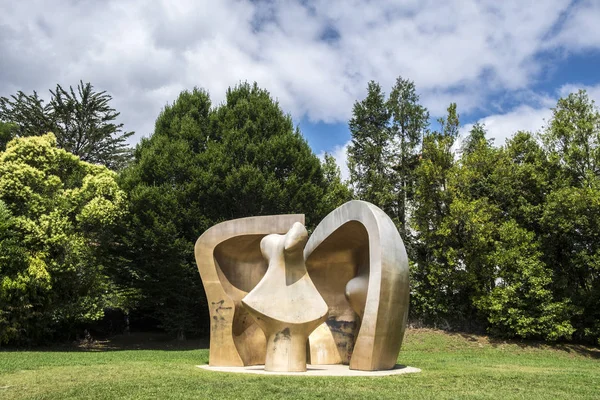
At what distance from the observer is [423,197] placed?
28375 mm

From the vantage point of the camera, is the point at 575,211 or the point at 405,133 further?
the point at 405,133

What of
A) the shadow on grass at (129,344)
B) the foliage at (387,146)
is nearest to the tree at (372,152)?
the foliage at (387,146)

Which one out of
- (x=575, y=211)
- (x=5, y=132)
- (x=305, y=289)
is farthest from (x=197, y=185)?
(x=575, y=211)

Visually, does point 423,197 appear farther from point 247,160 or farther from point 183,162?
point 183,162

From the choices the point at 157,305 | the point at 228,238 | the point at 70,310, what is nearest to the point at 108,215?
the point at 70,310

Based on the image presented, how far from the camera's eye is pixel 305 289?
40.8 ft

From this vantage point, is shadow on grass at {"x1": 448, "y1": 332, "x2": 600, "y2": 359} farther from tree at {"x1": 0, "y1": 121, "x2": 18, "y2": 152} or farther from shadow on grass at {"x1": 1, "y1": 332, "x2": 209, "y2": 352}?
tree at {"x1": 0, "y1": 121, "x2": 18, "y2": 152}

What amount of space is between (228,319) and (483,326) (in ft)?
58.6

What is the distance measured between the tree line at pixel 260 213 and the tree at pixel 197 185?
7 cm

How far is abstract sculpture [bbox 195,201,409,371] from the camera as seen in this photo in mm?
11766

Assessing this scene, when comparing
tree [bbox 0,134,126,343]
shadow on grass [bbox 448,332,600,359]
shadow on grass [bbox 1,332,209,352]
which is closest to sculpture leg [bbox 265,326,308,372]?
tree [bbox 0,134,126,343]

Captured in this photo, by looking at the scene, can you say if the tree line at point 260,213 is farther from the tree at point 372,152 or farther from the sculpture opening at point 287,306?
the sculpture opening at point 287,306

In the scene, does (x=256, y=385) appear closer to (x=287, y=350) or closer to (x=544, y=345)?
(x=287, y=350)

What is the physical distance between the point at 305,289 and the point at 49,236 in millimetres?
11589
